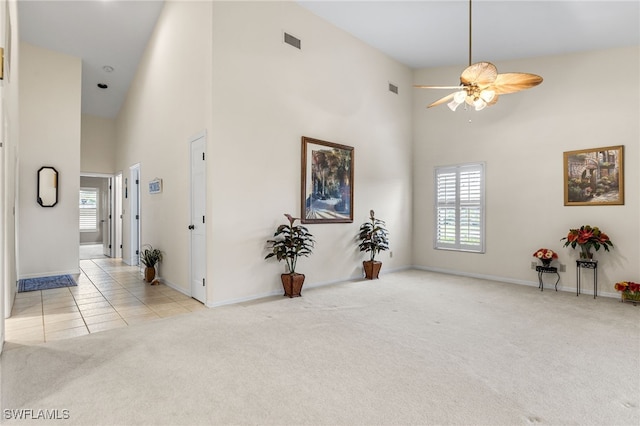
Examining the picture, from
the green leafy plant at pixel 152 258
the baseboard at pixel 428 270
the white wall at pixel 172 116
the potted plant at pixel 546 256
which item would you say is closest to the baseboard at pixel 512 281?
the baseboard at pixel 428 270

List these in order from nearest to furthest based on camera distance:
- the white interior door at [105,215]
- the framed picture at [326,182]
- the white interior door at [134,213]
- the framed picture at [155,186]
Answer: the framed picture at [326,182] → the framed picture at [155,186] → the white interior door at [134,213] → the white interior door at [105,215]

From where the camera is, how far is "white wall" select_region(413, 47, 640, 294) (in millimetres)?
4859

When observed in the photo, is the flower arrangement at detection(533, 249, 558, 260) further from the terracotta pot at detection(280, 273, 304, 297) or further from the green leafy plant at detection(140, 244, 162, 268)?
the green leafy plant at detection(140, 244, 162, 268)

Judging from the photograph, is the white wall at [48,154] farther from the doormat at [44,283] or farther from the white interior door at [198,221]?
the white interior door at [198,221]

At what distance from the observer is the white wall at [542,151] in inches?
191

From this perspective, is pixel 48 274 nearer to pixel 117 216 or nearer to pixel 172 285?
pixel 117 216

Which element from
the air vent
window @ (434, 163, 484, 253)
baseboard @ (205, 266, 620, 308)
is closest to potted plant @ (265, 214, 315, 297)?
baseboard @ (205, 266, 620, 308)

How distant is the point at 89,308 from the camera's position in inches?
167

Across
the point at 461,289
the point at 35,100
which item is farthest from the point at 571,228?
the point at 35,100

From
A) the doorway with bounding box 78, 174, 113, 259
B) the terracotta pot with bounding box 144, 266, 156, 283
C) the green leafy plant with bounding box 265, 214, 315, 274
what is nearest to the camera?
the green leafy plant with bounding box 265, 214, 315, 274

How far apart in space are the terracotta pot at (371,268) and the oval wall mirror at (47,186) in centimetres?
584

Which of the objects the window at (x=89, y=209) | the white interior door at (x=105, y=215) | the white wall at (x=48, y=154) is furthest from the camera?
the window at (x=89, y=209)

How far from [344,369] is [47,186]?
656 cm

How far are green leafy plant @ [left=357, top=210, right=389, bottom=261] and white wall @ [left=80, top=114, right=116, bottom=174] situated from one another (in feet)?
22.9
